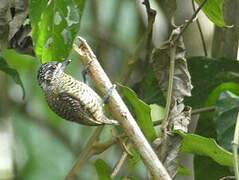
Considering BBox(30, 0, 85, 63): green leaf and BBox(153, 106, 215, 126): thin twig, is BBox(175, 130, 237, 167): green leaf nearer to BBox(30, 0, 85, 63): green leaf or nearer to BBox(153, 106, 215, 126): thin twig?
BBox(153, 106, 215, 126): thin twig

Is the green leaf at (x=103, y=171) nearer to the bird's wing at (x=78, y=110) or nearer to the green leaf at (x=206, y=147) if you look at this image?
the bird's wing at (x=78, y=110)

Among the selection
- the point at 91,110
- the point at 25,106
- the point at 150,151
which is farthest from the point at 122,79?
the point at 25,106

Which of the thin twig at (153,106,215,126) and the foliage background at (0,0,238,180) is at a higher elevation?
the thin twig at (153,106,215,126)

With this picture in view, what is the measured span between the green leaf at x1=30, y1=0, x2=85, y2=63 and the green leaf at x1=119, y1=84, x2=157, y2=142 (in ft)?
0.94

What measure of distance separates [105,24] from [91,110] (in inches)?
75.9

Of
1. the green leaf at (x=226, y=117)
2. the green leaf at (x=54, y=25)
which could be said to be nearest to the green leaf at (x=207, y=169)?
the green leaf at (x=226, y=117)

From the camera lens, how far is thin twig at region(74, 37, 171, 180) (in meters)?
2.07

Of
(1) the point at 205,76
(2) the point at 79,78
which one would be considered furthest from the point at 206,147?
(2) the point at 79,78

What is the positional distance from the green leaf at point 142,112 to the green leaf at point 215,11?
42 centimetres

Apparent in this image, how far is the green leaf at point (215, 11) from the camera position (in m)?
2.30

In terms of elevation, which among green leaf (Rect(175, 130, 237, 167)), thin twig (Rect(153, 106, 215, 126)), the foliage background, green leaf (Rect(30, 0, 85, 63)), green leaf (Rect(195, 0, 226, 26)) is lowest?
the foliage background

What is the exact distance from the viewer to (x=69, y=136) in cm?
436

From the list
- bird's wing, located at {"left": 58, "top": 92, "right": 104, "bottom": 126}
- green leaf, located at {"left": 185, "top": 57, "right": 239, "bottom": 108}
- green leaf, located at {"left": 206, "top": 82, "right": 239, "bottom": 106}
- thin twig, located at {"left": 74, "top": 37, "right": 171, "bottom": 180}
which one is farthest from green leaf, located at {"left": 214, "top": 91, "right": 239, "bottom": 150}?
bird's wing, located at {"left": 58, "top": 92, "right": 104, "bottom": 126}

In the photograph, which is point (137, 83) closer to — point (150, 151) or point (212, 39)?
point (212, 39)
